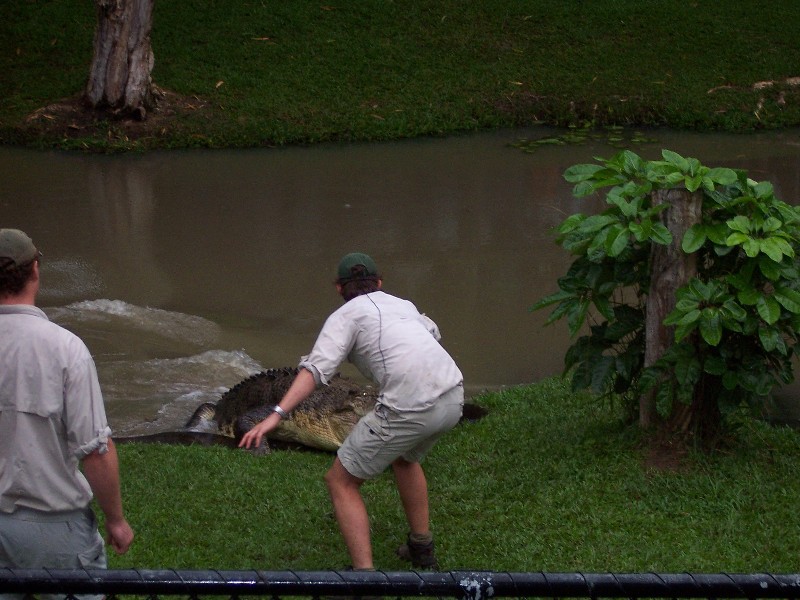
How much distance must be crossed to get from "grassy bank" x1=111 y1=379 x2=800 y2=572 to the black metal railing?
2228mm

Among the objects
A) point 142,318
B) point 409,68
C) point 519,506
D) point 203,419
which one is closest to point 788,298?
point 519,506

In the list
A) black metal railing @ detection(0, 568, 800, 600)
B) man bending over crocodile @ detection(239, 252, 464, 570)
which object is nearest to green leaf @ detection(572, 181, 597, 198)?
man bending over crocodile @ detection(239, 252, 464, 570)

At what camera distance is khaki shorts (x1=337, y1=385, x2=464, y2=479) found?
3.71m

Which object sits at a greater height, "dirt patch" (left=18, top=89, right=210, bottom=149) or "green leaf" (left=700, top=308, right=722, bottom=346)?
"dirt patch" (left=18, top=89, right=210, bottom=149)

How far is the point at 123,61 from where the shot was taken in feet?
48.9

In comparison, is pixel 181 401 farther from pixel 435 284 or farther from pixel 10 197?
pixel 10 197

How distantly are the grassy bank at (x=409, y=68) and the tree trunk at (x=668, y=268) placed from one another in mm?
10174

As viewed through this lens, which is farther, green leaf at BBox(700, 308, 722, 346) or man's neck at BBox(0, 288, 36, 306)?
green leaf at BBox(700, 308, 722, 346)

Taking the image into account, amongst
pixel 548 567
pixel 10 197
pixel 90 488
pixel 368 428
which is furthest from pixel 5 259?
pixel 10 197

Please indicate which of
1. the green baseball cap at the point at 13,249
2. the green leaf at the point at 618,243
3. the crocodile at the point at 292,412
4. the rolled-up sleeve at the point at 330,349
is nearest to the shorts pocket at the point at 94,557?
the green baseball cap at the point at 13,249

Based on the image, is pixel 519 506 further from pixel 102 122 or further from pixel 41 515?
pixel 102 122

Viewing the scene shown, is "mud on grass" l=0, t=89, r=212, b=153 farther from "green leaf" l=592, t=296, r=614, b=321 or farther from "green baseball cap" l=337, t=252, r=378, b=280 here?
"green baseball cap" l=337, t=252, r=378, b=280

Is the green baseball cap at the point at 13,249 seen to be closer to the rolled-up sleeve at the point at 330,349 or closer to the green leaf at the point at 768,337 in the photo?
the rolled-up sleeve at the point at 330,349

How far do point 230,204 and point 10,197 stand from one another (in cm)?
265
